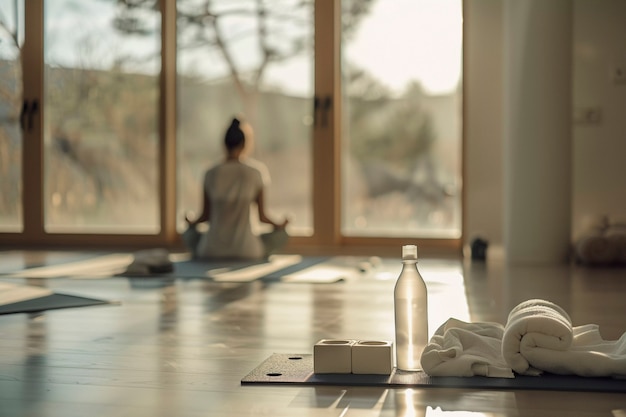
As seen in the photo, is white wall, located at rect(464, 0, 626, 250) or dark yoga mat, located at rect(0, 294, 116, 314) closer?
dark yoga mat, located at rect(0, 294, 116, 314)

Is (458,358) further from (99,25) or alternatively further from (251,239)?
(99,25)

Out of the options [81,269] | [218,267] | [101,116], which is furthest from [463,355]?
[101,116]

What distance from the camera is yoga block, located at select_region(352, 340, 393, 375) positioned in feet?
6.64

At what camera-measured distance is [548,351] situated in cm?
198

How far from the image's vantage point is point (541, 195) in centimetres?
512

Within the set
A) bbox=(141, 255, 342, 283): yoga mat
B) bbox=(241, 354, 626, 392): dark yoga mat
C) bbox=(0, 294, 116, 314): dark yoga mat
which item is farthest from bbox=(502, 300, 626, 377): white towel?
bbox=(141, 255, 342, 283): yoga mat

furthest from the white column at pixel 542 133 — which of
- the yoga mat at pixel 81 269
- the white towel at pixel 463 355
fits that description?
the white towel at pixel 463 355

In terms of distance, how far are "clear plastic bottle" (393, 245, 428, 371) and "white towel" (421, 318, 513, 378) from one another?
0.13ft

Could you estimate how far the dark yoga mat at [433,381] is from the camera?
6.21 feet

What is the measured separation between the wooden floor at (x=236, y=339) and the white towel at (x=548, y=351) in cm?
14

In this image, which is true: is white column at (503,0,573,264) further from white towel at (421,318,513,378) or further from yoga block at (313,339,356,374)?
yoga block at (313,339,356,374)

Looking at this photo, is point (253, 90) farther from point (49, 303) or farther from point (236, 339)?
point (236, 339)

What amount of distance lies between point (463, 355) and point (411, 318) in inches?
5.4

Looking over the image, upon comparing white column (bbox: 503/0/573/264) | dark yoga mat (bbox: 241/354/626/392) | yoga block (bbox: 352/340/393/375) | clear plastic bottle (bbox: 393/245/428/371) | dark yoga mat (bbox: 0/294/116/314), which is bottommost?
dark yoga mat (bbox: 0/294/116/314)
